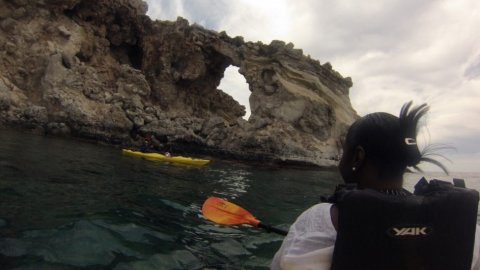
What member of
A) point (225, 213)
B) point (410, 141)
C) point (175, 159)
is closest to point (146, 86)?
point (175, 159)

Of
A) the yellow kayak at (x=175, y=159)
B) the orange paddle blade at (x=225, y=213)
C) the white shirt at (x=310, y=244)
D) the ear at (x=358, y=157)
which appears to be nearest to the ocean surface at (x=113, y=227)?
the orange paddle blade at (x=225, y=213)

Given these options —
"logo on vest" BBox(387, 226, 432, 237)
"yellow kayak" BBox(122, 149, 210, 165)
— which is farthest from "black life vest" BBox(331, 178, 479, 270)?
"yellow kayak" BBox(122, 149, 210, 165)

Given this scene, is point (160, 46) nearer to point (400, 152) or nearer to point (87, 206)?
point (87, 206)

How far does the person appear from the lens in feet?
6.42

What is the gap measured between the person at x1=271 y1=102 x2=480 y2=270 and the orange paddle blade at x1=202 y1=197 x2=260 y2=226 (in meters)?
2.18

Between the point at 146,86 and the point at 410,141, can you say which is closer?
the point at 410,141

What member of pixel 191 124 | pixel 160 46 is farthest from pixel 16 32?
pixel 191 124

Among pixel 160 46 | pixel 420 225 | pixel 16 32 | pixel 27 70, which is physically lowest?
pixel 420 225

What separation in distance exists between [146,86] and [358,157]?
115 feet

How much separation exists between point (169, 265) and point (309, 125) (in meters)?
28.1

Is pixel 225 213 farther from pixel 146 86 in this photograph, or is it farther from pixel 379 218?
pixel 146 86

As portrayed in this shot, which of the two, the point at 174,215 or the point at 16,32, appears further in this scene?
the point at 16,32

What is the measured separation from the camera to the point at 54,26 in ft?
106

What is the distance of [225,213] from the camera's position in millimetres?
4605
